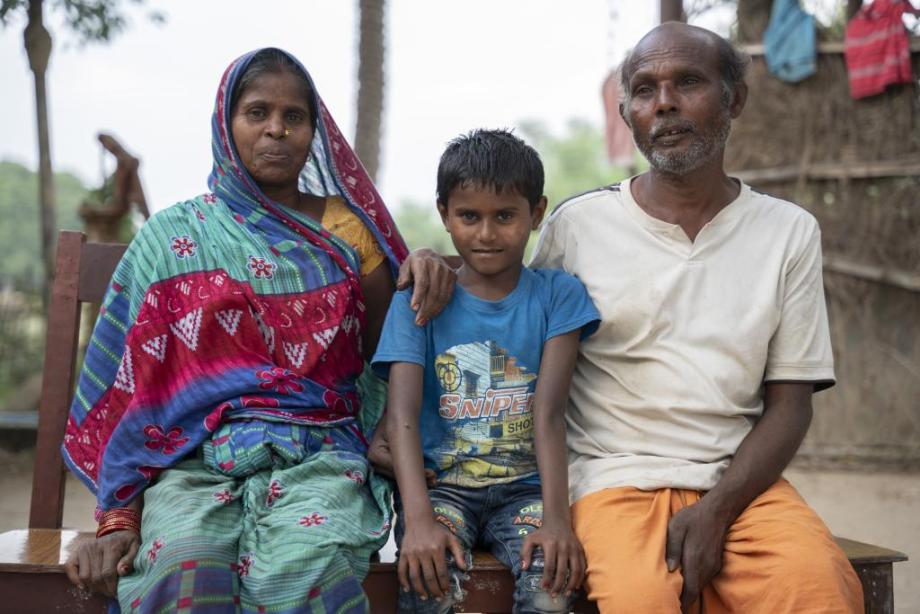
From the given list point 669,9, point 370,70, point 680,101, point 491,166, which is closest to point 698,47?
point 680,101

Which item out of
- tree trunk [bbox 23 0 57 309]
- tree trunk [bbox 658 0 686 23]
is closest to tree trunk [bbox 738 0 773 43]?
tree trunk [bbox 658 0 686 23]

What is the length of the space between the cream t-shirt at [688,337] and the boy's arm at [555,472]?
19 centimetres

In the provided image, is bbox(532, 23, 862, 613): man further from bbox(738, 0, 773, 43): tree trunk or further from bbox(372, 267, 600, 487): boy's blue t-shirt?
bbox(738, 0, 773, 43): tree trunk

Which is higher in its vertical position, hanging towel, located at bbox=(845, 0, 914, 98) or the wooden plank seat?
hanging towel, located at bbox=(845, 0, 914, 98)

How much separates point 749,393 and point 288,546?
1325mm

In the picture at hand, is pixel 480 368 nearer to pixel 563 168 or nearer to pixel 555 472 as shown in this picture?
pixel 555 472

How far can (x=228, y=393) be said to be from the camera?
8.00ft

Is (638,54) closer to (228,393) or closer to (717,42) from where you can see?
(717,42)

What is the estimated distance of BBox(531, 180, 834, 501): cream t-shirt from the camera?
2514 mm

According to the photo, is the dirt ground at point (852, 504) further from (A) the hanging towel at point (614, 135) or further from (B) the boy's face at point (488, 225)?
(A) the hanging towel at point (614, 135)

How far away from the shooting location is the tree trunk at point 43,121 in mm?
6754

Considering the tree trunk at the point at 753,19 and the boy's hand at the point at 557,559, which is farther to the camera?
the tree trunk at the point at 753,19

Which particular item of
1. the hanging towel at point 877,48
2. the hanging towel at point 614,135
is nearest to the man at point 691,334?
the hanging towel at point 877,48

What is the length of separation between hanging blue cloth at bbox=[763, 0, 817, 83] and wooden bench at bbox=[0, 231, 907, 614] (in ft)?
18.2
